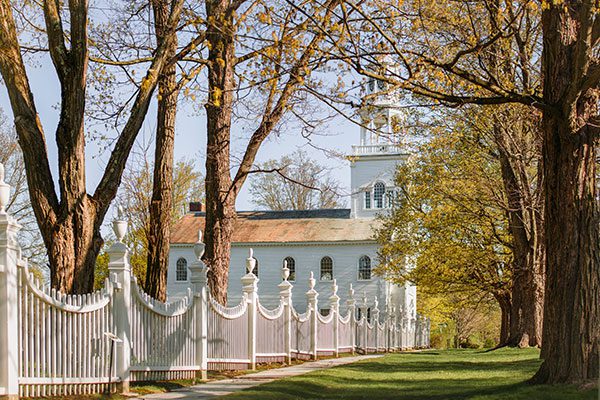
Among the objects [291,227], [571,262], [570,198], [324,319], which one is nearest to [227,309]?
[571,262]

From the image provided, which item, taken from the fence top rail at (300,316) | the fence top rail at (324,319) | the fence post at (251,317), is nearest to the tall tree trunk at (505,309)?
the fence top rail at (324,319)

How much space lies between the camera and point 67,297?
10.4m

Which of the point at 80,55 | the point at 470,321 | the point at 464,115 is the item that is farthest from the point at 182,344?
the point at 470,321

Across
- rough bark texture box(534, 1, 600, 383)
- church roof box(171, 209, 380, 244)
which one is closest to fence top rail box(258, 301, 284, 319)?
rough bark texture box(534, 1, 600, 383)

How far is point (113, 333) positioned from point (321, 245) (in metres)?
47.1

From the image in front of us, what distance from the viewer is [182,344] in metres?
13.9

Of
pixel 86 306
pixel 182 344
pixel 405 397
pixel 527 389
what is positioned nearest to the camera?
pixel 86 306

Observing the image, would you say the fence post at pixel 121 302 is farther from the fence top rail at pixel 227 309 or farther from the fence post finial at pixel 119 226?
the fence top rail at pixel 227 309

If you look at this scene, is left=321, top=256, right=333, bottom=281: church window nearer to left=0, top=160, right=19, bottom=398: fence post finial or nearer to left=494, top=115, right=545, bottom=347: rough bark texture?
left=494, top=115, right=545, bottom=347: rough bark texture

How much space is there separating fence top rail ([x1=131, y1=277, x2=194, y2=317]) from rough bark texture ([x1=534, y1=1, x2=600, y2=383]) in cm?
526

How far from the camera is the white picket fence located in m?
9.12

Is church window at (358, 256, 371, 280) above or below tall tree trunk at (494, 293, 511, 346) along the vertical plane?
above

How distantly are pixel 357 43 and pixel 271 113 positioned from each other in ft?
16.8

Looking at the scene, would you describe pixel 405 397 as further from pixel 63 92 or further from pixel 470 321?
pixel 470 321
